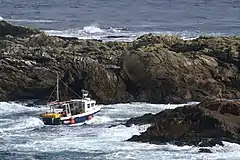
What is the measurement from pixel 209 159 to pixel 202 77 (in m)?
15.9

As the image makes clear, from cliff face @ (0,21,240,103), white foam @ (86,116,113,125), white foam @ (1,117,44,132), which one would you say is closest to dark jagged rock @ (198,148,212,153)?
white foam @ (86,116,113,125)

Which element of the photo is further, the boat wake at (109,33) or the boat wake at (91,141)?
the boat wake at (109,33)

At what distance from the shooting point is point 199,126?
4000 centimetres

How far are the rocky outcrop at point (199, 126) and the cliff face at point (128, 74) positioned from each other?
1139 cm

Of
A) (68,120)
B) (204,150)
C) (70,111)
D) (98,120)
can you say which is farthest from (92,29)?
(204,150)

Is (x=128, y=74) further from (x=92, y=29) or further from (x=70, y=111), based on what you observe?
(x=92, y=29)

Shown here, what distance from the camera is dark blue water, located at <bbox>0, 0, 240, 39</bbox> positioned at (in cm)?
8631

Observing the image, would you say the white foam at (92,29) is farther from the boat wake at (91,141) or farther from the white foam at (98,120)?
the white foam at (98,120)

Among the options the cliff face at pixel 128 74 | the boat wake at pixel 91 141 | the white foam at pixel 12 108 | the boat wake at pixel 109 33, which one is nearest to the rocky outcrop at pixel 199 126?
the boat wake at pixel 91 141

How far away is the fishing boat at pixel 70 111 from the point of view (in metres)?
46.6

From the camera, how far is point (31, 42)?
62.2m

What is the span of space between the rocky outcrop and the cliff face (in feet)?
37.4

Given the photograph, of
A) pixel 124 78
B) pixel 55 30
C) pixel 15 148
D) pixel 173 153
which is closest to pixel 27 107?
pixel 124 78

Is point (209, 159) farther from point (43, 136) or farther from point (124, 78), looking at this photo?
point (124, 78)
